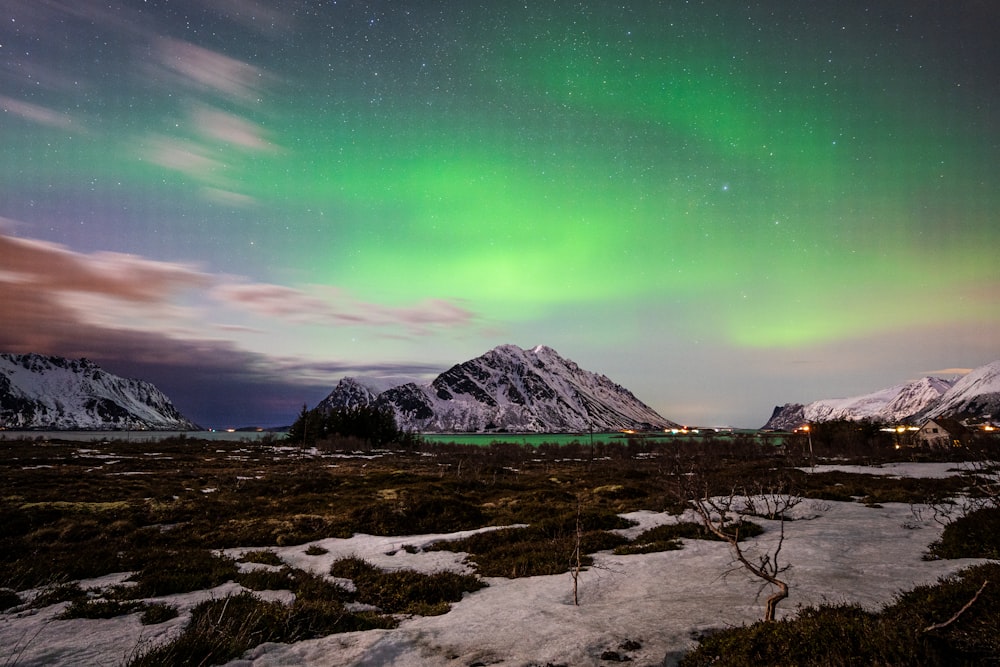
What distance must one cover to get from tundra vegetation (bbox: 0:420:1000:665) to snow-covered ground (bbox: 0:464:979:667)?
658 mm

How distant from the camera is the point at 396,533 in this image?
24141 millimetres

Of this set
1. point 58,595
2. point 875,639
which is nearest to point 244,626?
point 58,595

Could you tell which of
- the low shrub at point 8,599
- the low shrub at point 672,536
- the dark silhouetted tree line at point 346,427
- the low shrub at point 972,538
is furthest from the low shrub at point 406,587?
the dark silhouetted tree line at point 346,427

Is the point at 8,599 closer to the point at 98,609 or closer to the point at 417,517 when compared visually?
the point at 98,609

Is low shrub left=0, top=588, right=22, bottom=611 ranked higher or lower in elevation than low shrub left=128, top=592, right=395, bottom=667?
lower

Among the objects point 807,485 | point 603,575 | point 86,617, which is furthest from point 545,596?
point 807,485

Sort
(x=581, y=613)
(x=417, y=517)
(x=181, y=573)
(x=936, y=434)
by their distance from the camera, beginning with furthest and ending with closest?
(x=936, y=434) → (x=417, y=517) → (x=181, y=573) → (x=581, y=613)

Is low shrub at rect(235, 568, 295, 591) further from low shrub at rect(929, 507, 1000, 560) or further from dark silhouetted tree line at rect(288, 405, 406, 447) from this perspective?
dark silhouetted tree line at rect(288, 405, 406, 447)

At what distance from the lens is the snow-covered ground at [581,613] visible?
8.81 metres

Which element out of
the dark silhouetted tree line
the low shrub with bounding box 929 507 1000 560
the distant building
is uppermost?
the distant building

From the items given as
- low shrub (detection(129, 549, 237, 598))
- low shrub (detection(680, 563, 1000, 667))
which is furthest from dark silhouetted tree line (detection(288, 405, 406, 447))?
low shrub (detection(680, 563, 1000, 667))

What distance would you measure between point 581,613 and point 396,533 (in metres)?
15.0

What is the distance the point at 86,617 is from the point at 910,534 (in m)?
26.6

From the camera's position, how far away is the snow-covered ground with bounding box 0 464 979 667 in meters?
8.81
